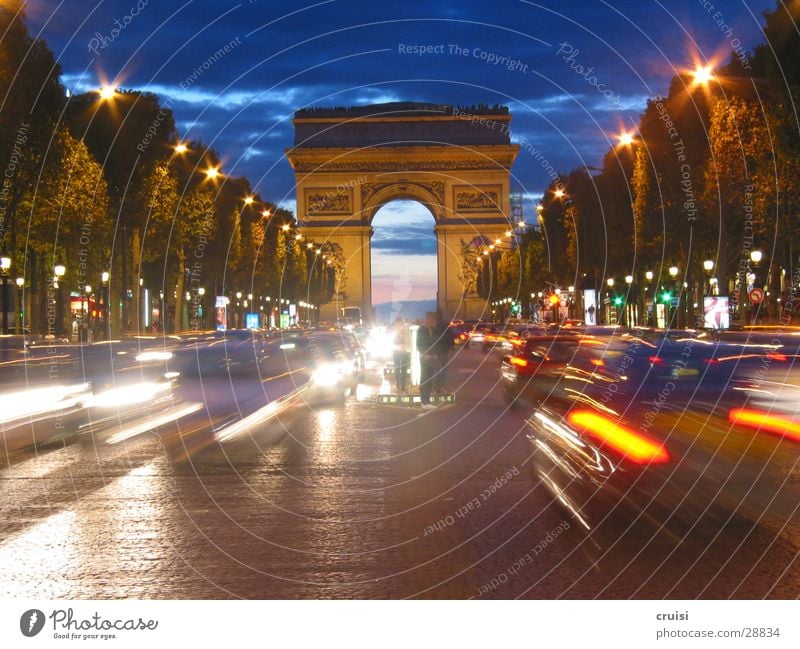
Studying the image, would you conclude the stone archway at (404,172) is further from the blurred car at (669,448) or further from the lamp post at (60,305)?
the blurred car at (669,448)

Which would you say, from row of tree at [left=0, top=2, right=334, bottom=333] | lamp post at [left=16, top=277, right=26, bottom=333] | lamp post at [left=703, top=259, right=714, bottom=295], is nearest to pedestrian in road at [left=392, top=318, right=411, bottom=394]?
row of tree at [left=0, top=2, right=334, bottom=333]

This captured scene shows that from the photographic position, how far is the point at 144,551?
843 cm

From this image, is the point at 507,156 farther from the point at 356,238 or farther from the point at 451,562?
the point at 451,562

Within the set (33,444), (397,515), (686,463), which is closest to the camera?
(686,463)

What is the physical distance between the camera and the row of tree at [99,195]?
43375mm

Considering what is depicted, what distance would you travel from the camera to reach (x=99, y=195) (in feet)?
183

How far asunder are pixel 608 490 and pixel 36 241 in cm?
4793

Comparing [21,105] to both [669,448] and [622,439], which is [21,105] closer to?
[622,439]

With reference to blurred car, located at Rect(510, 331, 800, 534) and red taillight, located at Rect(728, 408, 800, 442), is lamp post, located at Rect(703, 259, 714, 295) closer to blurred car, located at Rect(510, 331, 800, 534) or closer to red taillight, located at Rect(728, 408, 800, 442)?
blurred car, located at Rect(510, 331, 800, 534)
